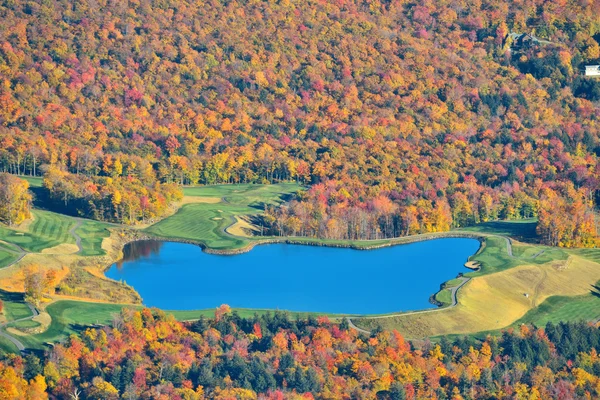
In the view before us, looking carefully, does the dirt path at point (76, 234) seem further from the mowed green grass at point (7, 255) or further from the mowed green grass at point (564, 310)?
the mowed green grass at point (564, 310)

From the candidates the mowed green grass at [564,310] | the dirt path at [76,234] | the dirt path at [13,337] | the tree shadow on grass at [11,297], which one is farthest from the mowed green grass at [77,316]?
the dirt path at [76,234]

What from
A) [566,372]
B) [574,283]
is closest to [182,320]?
[566,372]

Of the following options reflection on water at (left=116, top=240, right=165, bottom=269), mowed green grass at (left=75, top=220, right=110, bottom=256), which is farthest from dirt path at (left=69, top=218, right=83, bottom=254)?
reflection on water at (left=116, top=240, right=165, bottom=269)

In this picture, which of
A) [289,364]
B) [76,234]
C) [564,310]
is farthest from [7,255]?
[564,310]

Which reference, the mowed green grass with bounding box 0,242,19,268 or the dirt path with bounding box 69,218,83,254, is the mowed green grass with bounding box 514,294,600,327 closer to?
the dirt path with bounding box 69,218,83,254

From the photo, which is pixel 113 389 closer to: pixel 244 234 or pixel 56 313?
pixel 56 313

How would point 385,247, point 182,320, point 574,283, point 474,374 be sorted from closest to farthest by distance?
point 474,374 → point 182,320 → point 574,283 → point 385,247
